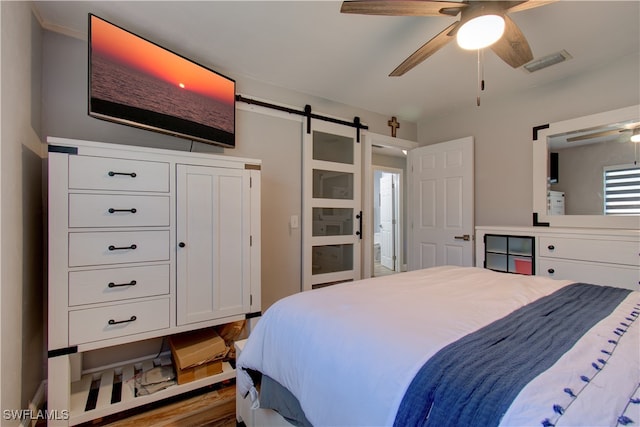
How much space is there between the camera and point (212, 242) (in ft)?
6.61

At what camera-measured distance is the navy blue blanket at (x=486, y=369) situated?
2.04ft

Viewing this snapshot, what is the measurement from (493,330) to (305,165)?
2326 mm

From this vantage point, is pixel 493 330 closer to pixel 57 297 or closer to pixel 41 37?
pixel 57 297

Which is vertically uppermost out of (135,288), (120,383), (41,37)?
(41,37)

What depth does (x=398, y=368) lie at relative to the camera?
2.50 feet

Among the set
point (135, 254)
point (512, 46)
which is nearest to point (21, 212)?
point (135, 254)

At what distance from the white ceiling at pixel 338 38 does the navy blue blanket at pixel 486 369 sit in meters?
1.89

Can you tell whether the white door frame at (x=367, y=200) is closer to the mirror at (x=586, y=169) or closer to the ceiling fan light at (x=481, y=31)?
the mirror at (x=586, y=169)

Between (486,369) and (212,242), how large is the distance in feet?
5.78

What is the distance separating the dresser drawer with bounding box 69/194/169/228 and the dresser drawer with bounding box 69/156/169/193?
0.19 ft

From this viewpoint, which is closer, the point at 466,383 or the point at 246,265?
the point at 466,383

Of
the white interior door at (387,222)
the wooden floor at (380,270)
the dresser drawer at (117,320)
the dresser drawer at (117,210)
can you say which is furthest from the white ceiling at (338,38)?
the wooden floor at (380,270)

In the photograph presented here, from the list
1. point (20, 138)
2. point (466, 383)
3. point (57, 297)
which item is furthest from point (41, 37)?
point (466, 383)

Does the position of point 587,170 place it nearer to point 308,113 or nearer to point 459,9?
point 459,9
